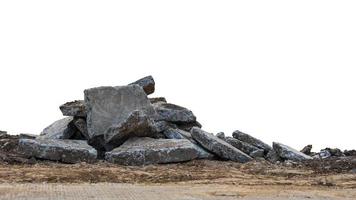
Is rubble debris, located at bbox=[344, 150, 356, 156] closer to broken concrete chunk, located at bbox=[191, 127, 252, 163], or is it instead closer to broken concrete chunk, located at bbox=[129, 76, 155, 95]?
broken concrete chunk, located at bbox=[191, 127, 252, 163]

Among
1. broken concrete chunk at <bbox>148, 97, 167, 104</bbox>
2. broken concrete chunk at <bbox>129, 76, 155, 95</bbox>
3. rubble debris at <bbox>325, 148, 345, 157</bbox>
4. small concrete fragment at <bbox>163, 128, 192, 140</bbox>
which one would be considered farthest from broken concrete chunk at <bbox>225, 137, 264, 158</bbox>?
rubble debris at <bbox>325, 148, 345, 157</bbox>

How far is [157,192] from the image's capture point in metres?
8.43

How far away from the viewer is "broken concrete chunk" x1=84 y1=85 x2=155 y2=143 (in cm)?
1386

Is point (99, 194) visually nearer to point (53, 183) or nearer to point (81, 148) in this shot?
point (53, 183)

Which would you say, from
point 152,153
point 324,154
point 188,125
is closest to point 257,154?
point 188,125

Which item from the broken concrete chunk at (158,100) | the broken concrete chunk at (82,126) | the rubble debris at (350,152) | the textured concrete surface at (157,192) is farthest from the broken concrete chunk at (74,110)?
the rubble debris at (350,152)

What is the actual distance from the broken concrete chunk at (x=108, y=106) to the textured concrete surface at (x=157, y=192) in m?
4.42

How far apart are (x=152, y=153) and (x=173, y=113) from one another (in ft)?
8.42

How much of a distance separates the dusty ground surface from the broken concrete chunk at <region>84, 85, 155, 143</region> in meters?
1.24

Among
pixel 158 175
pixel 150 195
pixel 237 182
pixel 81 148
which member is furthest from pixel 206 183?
pixel 81 148

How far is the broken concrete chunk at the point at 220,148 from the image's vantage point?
14102 mm

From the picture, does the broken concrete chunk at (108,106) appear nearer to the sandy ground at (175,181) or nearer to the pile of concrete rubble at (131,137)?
the pile of concrete rubble at (131,137)

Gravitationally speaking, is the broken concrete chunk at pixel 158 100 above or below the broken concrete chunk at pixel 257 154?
above

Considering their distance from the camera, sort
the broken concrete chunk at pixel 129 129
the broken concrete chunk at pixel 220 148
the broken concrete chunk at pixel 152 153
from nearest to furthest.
→ the broken concrete chunk at pixel 152 153, the broken concrete chunk at pixel 129 129, the broken concrete chunk at pixel 220 148
